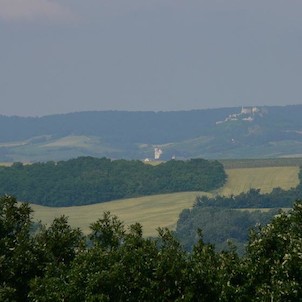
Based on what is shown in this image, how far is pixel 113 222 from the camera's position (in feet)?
204

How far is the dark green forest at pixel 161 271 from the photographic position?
50688mm

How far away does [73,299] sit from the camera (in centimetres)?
5153

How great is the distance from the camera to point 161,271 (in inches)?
2078

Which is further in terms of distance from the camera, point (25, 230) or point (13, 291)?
point (25, 230)

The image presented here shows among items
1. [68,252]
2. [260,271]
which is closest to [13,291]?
[68,252]

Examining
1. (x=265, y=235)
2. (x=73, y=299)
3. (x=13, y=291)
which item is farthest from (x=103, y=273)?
(x=265, y=235)

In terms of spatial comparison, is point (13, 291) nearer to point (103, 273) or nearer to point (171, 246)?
point (103, 273)

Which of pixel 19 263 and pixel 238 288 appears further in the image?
pixel 19 263

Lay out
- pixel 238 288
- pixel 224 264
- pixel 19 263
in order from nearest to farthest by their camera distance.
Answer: pixel 238 288, pixel 224 264, pixel 19 263

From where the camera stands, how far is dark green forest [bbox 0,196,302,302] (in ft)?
166

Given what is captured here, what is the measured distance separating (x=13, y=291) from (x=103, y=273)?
5.53 metres

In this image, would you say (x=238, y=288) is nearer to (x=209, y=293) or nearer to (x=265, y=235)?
(x=209, y=293)

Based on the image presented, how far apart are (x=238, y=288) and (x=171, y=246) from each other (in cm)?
870

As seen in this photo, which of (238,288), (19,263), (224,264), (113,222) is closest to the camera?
(238,288)
